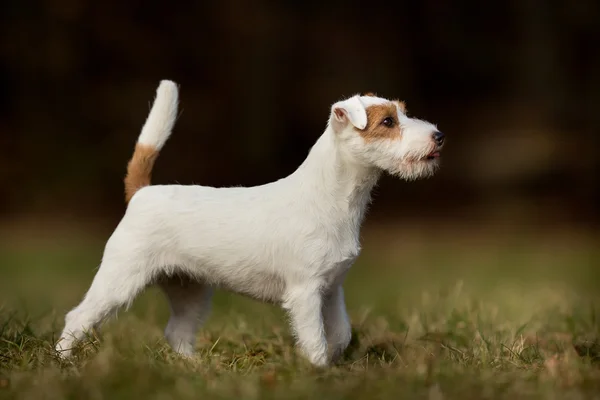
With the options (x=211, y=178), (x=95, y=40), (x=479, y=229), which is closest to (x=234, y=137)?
(x=211, y=178)

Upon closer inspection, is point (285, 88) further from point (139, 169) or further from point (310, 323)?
point (310, 323)

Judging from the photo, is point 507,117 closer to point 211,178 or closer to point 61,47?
point 211,178

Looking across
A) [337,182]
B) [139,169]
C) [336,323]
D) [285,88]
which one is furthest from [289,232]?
[285,88]

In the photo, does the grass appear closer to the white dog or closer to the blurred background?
the white dog

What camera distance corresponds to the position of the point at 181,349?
4.47 m

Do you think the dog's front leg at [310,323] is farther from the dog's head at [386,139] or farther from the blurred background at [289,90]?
the blurred background at [289,90]

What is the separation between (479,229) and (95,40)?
682 centimetres

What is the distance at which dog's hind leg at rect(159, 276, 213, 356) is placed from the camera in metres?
4.50

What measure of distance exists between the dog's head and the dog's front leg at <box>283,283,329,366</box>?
2.30 feet

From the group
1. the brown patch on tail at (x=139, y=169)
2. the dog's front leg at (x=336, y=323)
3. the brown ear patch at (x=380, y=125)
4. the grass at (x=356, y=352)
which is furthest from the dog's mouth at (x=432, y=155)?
the brown patch on tail at (x=139, y=169)

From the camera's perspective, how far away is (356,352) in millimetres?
4551

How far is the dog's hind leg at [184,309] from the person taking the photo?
177 inches

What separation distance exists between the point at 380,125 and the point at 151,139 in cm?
132

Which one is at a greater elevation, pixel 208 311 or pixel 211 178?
pixel 208 311
